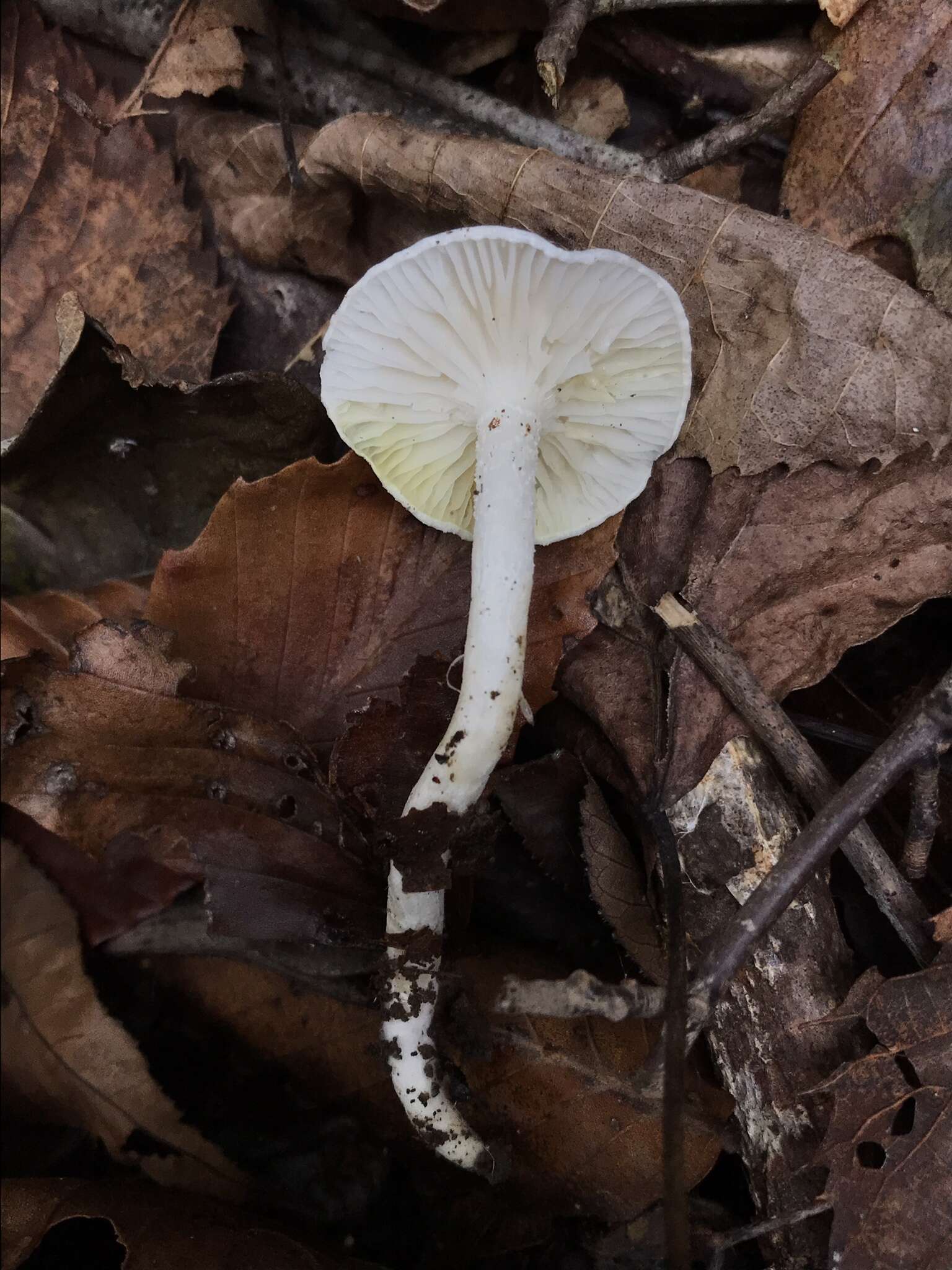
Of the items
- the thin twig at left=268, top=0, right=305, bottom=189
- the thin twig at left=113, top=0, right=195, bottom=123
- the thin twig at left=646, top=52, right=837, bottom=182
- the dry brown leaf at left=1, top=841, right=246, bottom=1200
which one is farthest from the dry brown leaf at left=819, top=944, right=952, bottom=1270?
the thin twig at left=113, top=0, right=195, bottom=123

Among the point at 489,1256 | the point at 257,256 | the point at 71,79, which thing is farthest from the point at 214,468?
the point at 489,1256

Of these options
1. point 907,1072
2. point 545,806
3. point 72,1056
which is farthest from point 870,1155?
point 72,1056

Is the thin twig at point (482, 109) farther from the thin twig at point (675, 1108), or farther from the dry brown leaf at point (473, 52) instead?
the thin twig at point (675, 1108)

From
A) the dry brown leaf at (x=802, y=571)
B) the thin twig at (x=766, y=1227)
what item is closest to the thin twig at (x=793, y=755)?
the dry brown leaf at (x=802, y=571)

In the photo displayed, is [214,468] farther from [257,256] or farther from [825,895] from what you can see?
[825,895]

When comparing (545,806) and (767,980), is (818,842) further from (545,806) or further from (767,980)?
(545,806)

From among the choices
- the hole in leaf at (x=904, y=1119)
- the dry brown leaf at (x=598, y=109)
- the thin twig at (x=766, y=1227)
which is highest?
the dry brown leaf at (x=598, y=109)

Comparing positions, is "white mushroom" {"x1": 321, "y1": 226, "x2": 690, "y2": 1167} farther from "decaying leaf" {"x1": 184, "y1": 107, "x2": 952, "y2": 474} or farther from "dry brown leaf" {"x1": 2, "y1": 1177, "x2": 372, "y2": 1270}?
"dry brown leaf" {"x1": 2, "y1": 1177, "x2": 372, "y2": 1270}
